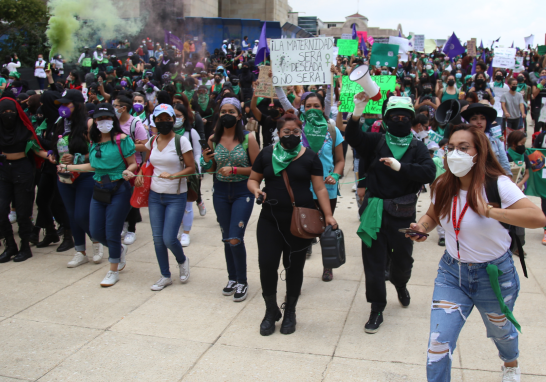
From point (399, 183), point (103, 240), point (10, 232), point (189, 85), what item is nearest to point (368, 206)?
point (399, 183)

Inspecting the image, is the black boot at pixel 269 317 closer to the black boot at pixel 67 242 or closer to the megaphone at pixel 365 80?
the megaphone at pixel 365 80

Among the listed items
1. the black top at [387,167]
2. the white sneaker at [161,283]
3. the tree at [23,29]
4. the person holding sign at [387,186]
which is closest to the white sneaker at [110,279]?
the white sneaker at [161,283]

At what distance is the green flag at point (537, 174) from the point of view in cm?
669

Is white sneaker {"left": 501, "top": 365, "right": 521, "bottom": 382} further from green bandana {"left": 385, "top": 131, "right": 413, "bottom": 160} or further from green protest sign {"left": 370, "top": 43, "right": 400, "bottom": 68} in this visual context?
green protest sign {"left": 370, "top": 43, "right": 400, "bottom": 68}

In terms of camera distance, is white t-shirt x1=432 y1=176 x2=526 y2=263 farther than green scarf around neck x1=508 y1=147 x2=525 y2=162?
No

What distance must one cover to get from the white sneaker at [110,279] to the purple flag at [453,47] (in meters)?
17.3

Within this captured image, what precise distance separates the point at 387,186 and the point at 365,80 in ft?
2.95

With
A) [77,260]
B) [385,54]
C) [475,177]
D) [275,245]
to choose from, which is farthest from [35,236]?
[385,54]

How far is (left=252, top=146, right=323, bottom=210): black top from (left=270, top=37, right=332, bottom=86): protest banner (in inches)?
82.3

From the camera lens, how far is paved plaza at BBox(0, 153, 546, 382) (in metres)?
3.72

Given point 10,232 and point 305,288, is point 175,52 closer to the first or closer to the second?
point 10,232

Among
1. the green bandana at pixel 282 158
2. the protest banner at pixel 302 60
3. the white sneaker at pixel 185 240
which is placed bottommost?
the white sneaker at pixel 185 240

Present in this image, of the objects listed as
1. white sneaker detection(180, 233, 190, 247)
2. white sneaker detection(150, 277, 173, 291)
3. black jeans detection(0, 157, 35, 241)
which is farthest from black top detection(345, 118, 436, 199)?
black jeans detection(0, 157, 35, 241)

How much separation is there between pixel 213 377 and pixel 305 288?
188 cm
